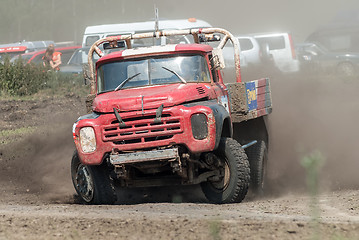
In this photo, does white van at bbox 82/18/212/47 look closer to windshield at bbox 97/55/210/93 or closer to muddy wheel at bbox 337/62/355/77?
muddy wheel at bbox 337/62/355/77

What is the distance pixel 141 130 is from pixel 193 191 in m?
1.71

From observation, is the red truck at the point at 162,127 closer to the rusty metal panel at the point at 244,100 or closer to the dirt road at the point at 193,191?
the rusty metal panel at the point at 244,100

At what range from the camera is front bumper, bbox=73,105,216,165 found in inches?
324

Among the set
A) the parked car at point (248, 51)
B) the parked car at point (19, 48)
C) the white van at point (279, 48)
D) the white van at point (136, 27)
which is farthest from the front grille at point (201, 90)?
the parked car at point (19, 48)

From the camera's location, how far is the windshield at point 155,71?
933 centimetres

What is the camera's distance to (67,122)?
1569 centimetres

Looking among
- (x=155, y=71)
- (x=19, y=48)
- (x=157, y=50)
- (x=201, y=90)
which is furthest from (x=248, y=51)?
(x=201, y=90)

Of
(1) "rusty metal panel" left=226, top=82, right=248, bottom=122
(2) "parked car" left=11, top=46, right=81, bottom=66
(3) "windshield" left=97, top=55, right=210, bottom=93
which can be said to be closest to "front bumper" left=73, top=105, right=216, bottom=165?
(3) "windshield" left=97, top=55, right=210, bottom=93

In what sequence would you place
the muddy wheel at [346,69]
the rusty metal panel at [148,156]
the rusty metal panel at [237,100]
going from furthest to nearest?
the muddy wheel at [346,69]
the rusty metal panel at [237,100]
the rusty metal panel at [148,156]

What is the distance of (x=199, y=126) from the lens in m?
8.23

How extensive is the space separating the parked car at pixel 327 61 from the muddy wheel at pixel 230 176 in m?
16.9

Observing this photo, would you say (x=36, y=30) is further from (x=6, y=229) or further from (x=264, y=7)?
(x=6, y=229)

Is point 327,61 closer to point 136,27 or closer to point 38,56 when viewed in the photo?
point 136,27

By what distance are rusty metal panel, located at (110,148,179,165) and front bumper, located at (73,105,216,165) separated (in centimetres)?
14
